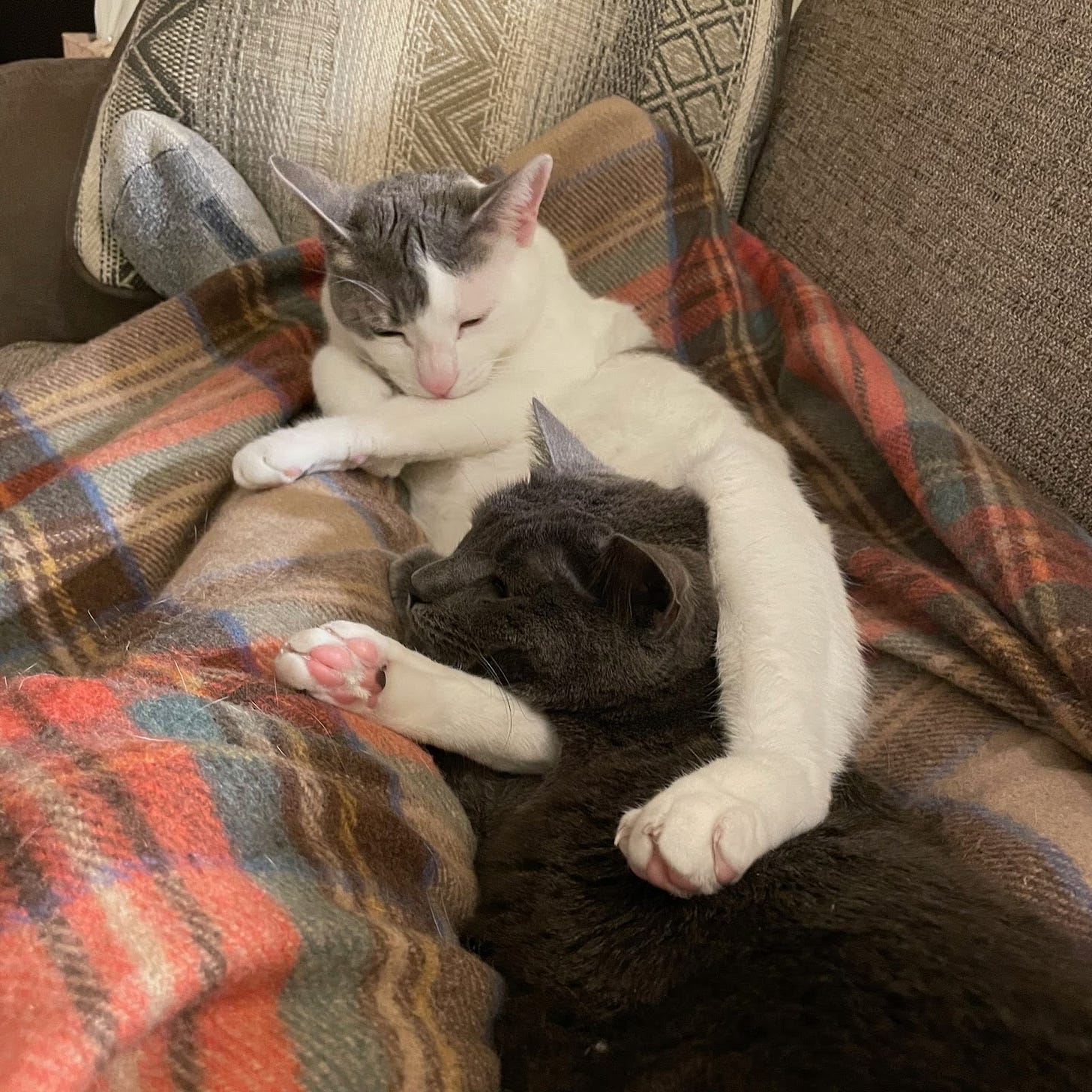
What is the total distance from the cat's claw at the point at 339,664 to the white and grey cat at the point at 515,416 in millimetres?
55

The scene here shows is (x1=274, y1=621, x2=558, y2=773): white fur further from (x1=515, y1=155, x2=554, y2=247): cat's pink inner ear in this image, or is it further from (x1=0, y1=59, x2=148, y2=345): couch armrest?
(x1=0, y1=59, x2=148, y2=345): couch armrest

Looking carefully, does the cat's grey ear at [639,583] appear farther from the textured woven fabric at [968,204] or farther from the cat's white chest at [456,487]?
the textured woven fabric at [968,204]

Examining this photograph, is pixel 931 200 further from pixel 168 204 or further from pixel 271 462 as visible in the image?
pixel 168 204

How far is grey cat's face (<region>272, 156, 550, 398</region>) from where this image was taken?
48.9 inches

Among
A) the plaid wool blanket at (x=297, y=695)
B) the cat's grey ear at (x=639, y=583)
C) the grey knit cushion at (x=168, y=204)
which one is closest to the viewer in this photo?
the plaid wool blanket at (x=297, y=695)

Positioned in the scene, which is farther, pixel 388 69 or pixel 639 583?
pixel 388 69

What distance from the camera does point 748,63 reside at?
1.52 metres

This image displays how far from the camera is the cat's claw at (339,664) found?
802mm

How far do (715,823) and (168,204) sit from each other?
1311mm

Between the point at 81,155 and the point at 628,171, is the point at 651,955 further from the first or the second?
A: the point at 81,155

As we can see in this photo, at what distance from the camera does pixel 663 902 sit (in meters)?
0.69

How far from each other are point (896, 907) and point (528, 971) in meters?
0.29

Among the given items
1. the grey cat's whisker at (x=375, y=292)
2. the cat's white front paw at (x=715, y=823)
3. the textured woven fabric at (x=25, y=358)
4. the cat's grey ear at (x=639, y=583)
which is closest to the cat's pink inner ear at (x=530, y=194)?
the grey cat's whisker at (x=375, y=292)

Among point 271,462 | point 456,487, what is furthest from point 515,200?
point 271,462
